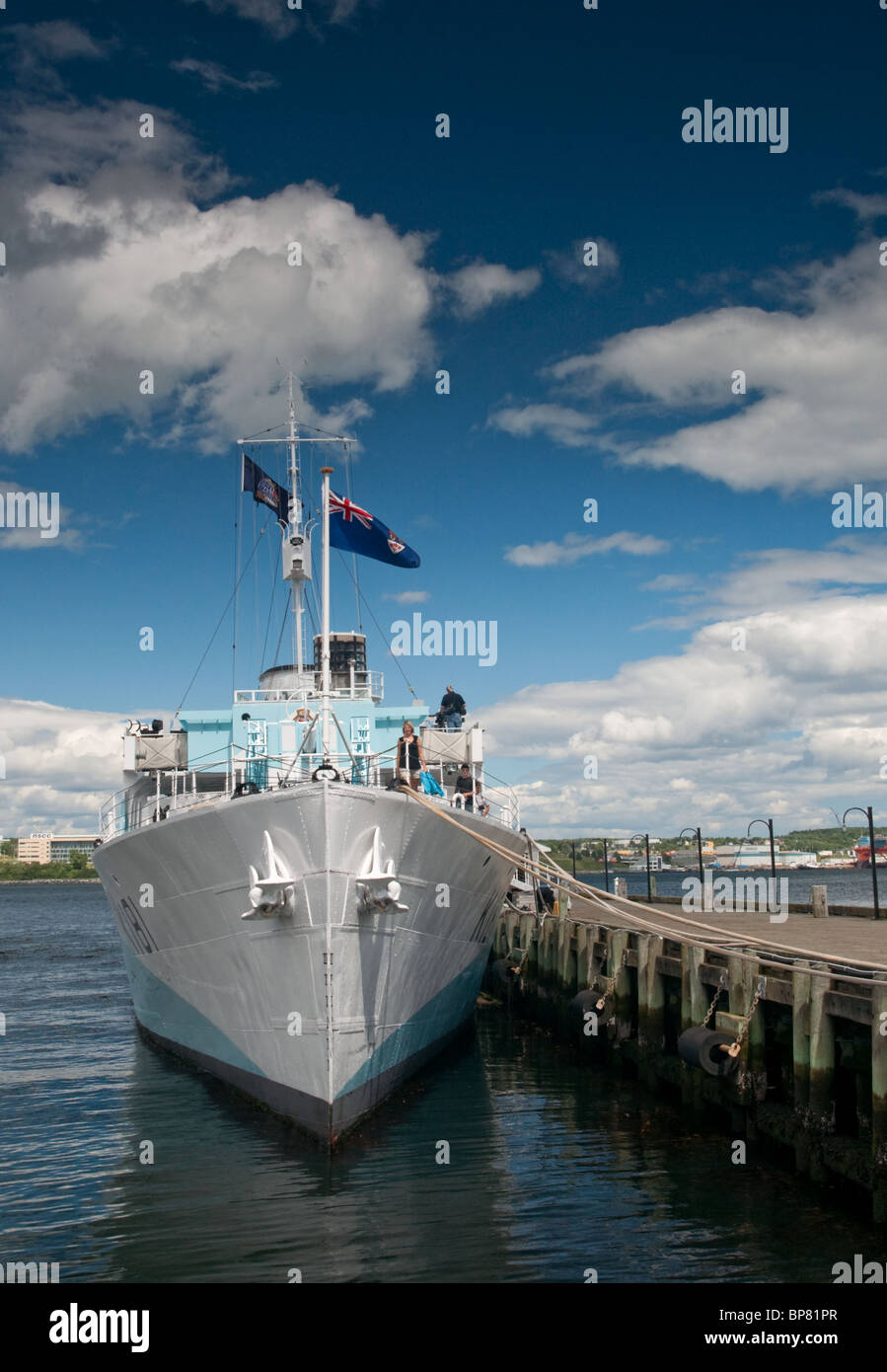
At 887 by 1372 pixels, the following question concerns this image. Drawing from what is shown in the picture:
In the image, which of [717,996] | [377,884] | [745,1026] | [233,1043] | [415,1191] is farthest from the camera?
[233,1043]

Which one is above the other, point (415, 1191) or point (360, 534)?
point (360, 534)

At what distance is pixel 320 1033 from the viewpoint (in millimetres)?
10211

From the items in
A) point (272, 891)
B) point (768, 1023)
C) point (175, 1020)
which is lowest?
point (175, 1020)

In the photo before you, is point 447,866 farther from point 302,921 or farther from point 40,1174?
point 40,1174

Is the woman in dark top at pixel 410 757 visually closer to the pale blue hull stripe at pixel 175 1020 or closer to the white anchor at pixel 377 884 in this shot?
the white anchor at pixel 377 884

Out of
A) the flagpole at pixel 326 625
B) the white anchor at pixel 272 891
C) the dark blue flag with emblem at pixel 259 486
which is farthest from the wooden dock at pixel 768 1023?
the dark blue flag with emblem at pixel 259 486

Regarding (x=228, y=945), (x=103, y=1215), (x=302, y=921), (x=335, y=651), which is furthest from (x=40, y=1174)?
(x=335, y=651)

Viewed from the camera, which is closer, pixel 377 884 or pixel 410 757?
pixel 377 884

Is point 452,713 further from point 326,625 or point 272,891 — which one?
point 272,891

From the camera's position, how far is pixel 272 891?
1013 cm

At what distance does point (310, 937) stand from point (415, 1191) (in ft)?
8.43

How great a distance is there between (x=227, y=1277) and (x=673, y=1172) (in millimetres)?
4684

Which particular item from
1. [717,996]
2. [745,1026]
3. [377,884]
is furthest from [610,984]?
[377,884]

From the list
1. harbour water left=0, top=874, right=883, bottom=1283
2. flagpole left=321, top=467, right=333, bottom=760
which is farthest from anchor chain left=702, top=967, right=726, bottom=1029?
flagpole left=321, top=467, right=333, bottom=760
